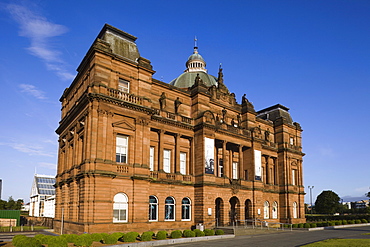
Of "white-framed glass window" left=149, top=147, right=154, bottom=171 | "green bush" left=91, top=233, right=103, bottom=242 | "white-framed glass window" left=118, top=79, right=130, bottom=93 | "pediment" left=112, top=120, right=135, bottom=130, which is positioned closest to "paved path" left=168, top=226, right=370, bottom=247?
"green bush" left=91, top=233, right=103, bottom=242

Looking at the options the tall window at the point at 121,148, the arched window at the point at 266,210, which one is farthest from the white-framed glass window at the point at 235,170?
the tall window at the point at 121,148

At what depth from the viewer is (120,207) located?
29.1 meters

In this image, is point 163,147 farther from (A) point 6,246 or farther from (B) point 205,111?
(A) point 6,246

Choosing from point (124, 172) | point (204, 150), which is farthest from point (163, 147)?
point (124, 172)

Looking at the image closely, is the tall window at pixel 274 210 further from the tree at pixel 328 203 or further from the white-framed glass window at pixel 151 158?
the tree at pixel 328 203

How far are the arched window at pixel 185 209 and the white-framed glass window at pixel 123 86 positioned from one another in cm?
1422

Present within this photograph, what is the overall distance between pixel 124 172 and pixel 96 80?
927 centimetres

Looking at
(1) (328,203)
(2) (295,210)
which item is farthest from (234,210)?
(1) (328,203)

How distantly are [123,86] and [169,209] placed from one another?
14.5 metres

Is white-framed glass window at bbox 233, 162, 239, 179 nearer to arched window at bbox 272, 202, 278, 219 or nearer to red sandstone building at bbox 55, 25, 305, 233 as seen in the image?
red sandstone building at bbox 55, 25, 305, 233

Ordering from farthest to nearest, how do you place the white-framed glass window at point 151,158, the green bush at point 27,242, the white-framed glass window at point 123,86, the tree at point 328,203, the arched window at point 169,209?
the tree at point 328,203, the white-framed glass window at point 151,158, the arched window at point 169,209, the white-framed glass window at point 123,86, the green bush at point 27,242

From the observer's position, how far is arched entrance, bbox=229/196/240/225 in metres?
40.7

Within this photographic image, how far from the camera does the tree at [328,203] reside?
104062mm

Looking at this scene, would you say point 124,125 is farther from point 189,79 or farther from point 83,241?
point 189,79
